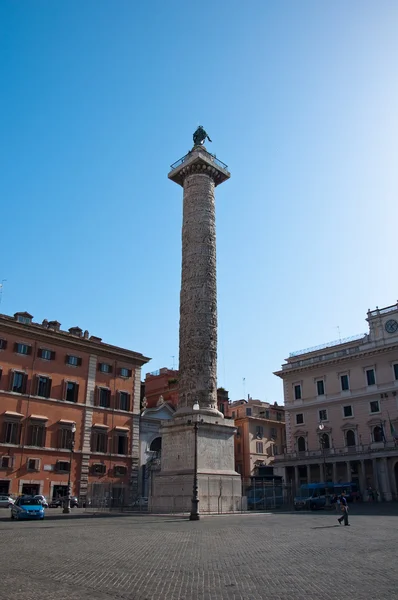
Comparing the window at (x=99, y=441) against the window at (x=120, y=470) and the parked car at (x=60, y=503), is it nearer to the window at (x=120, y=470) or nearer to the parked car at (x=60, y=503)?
the window at (x=120, y=470)

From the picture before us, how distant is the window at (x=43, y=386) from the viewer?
3322cm

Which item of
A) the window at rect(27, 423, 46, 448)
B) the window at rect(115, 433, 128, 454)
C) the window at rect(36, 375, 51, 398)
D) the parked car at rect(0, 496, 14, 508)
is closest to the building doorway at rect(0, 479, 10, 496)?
the parked car at rect(0, 496, 14, 508)

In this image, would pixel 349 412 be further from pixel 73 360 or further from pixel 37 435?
pixel 37 435

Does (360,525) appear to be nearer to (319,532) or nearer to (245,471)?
(319,532)

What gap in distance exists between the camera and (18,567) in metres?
7.89

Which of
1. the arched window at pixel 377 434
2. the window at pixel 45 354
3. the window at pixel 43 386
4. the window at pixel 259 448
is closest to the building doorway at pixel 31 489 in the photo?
the window at pixel 43 386

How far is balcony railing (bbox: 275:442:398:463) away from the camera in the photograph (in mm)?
38312

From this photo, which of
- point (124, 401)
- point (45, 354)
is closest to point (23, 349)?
point (45, 354)

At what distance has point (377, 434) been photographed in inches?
1578

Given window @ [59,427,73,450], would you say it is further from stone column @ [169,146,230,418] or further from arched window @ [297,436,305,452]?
arched window @ [297,436,305,452]

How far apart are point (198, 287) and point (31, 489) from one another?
661 inches

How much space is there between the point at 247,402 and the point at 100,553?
47450mm

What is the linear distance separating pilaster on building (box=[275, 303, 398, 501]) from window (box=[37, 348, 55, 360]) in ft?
66.1

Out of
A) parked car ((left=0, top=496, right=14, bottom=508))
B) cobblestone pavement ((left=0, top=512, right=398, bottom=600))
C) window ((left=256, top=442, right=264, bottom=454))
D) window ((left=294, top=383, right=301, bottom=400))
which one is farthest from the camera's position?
window ((left=256, top=442, right=264, bottom=454))
